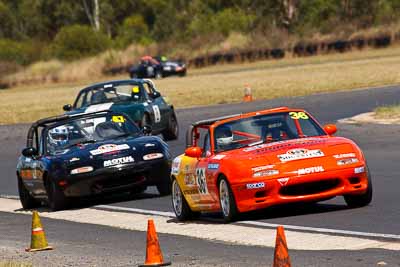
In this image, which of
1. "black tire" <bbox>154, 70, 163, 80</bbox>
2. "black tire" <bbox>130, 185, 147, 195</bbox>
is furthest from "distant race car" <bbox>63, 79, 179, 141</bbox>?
"black tire" <bbox>154, 70, 163, 80</bbox>

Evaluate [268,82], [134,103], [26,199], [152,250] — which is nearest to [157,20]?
[268,82]

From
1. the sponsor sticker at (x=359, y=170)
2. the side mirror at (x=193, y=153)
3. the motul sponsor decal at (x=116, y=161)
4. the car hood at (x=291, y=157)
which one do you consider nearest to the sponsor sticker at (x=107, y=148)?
the motul sponsor decal at (x=116, y=161)

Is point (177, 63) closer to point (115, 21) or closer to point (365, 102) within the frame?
point (365, 102)

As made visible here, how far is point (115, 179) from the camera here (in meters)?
17.5

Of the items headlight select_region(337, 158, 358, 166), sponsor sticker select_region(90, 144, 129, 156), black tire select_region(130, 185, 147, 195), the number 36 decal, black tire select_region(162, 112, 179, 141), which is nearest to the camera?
headlight select_region(337, 158, 358, 166)

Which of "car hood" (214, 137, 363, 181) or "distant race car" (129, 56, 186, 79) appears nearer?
"car hood" (214, 137, 363, 181)

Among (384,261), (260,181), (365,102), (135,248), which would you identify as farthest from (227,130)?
(365,102)

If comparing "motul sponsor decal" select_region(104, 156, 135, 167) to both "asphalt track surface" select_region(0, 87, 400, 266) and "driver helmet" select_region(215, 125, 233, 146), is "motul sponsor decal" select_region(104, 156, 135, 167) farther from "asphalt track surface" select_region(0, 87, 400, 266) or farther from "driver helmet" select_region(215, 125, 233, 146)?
"driver helmet" select_region(215, 125, 233, 146)

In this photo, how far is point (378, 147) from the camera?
22.8 m

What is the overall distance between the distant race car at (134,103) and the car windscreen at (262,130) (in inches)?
514

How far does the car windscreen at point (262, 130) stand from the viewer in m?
14.4

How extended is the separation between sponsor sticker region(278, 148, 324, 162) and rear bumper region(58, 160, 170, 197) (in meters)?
4.33

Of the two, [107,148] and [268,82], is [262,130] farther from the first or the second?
[268,82]

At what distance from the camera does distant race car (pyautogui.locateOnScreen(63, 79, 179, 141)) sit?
90.9ft
